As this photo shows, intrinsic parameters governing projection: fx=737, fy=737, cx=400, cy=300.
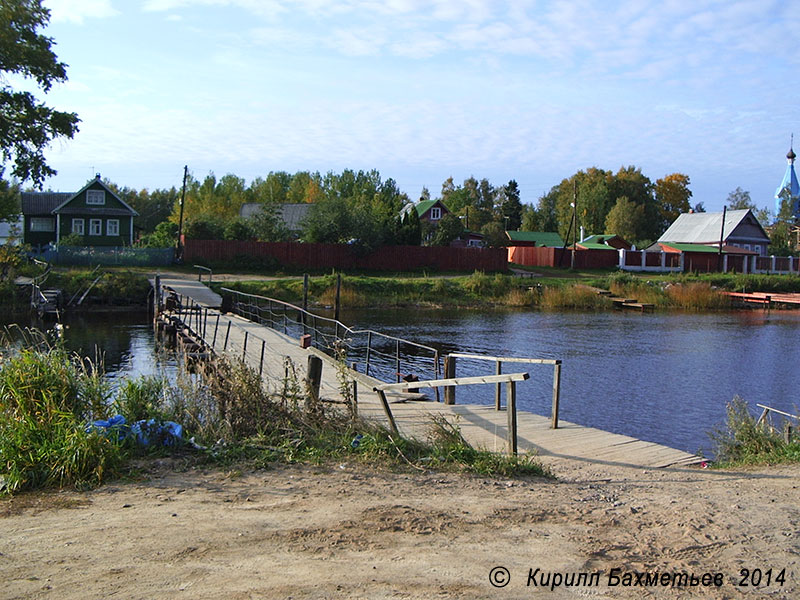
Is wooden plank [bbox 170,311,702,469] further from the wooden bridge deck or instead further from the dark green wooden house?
the dark green wooden house

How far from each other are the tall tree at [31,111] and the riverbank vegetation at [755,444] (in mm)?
33508

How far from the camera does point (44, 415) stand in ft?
27.6

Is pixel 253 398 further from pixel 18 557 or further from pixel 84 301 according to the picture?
pixel 84 301

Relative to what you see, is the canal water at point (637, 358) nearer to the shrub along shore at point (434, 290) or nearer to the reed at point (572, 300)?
the reed at point (572, 300)

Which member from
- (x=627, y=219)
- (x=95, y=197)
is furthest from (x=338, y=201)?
(x=627, y=219)

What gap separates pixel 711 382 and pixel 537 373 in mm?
5384

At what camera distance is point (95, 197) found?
193 ft

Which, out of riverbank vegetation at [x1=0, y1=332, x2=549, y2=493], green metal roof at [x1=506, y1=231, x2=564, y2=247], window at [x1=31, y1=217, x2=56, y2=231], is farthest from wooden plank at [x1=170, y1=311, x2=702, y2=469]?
green metal roof at [x1=506, y1=231, x2=564, y2=247]

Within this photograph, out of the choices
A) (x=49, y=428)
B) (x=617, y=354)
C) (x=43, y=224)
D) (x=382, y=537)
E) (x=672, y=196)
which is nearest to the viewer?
(x=382, y=537)

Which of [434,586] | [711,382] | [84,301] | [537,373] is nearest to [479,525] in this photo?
[434,586]

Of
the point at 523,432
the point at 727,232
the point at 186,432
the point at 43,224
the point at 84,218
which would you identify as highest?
the point at 727,232

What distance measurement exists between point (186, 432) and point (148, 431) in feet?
1.58

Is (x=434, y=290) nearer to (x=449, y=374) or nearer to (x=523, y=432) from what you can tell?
(x=449, y=374)

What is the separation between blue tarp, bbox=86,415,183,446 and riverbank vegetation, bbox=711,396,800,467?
7.22 meters
